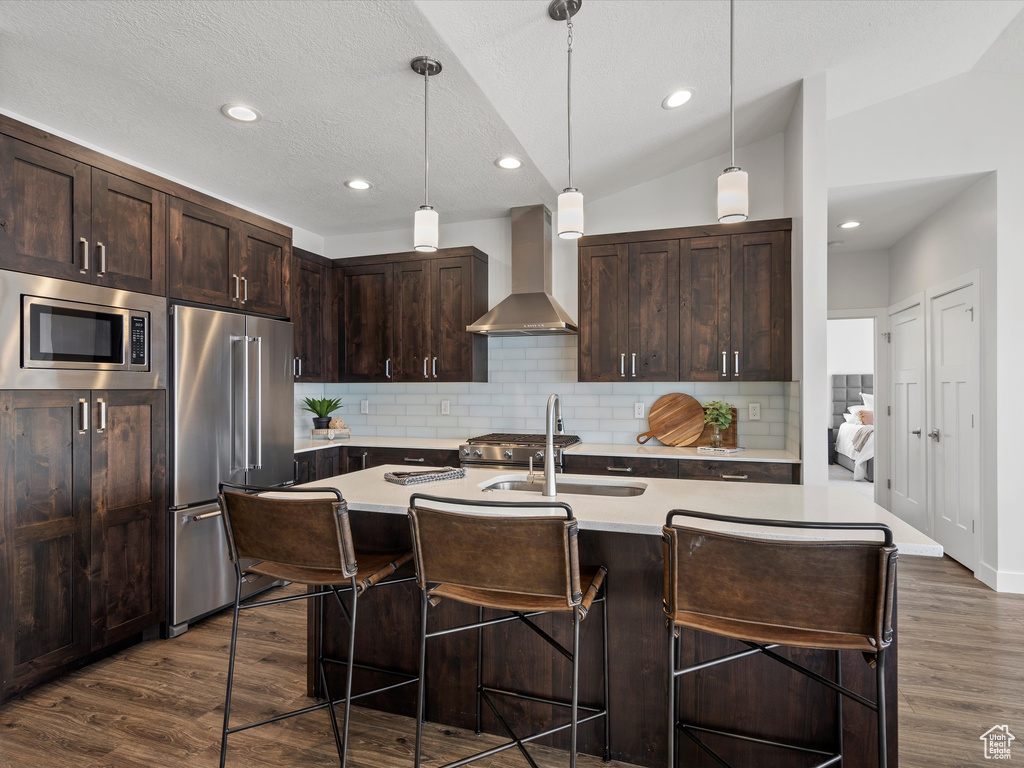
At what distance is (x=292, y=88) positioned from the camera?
8.13ft

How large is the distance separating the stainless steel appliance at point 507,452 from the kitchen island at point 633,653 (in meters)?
1.57

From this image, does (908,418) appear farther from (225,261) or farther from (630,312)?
(225,261)

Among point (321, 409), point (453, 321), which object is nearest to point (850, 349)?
point (453, 321)

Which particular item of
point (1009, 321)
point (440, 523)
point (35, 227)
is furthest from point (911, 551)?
point (35, 227)

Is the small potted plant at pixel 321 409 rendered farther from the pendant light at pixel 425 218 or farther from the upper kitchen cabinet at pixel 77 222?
the pendant light at pixel 425 218

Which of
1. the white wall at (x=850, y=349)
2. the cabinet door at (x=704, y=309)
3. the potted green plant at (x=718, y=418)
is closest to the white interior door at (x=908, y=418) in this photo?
the potted green plant at (x=718, y=418)

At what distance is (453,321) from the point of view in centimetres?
442

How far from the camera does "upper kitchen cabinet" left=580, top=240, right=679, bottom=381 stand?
12.7 feet

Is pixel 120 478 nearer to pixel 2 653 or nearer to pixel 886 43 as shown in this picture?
pixel 2 653

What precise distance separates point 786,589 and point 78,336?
289 centimetres

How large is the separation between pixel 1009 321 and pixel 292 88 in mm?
4328

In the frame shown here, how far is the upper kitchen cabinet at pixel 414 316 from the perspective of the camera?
4.38 meters

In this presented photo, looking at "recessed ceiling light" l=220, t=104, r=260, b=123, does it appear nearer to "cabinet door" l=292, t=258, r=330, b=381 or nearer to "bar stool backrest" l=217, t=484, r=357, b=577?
"cabinet door" l=292, t=258, r=330, b=381

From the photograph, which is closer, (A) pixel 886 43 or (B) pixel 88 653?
(B) pixel 88 653
